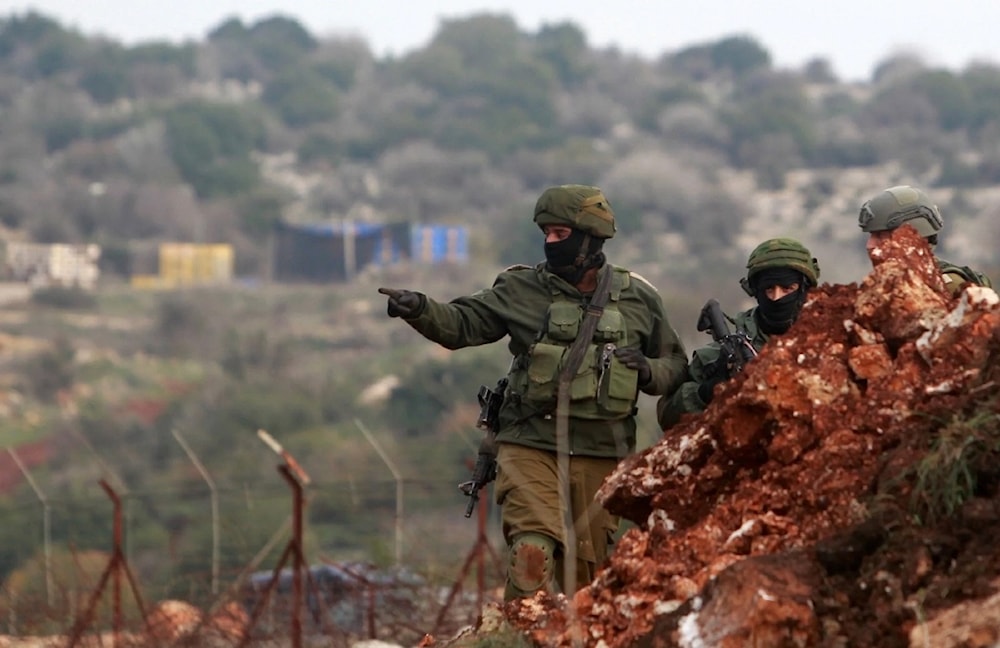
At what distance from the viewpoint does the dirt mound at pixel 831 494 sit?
414 cm

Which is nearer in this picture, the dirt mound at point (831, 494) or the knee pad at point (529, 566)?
the dirt mound at point (831, 494)

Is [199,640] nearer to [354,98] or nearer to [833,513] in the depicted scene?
[833,513]

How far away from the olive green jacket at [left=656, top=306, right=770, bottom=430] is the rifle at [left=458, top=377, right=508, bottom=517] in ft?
1.76

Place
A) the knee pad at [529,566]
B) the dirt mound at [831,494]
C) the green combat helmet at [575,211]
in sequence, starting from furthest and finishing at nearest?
the green combat helmet at [575,211], the knee pad at [529,566], the dirt mound at [831,494]

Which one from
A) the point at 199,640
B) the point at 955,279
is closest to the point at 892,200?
the point at 955,279

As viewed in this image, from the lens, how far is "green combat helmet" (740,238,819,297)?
6.30 m

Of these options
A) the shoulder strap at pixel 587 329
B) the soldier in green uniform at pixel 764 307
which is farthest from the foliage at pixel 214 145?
the soldier in green uniform at pixel 764 307

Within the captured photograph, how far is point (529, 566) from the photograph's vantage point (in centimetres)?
604

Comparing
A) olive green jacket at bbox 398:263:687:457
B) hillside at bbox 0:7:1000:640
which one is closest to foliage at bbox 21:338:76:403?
hillside at bbox 0:7:1000:640

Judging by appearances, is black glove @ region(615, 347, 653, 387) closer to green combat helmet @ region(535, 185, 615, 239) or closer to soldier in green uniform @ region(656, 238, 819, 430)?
soldier in green uniform @ region(656, 238, 819, 430)

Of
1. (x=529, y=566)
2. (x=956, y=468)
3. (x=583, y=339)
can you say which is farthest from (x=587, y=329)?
(x=956, y=468)

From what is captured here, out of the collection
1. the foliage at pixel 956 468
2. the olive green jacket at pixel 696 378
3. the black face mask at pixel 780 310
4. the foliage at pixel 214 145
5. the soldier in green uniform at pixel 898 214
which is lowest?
the foliage at pixel 956 468

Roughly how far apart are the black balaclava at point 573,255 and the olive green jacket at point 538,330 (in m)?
0.04

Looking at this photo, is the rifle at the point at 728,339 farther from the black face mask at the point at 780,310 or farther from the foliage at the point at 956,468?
the foliage at the point at 956,468
